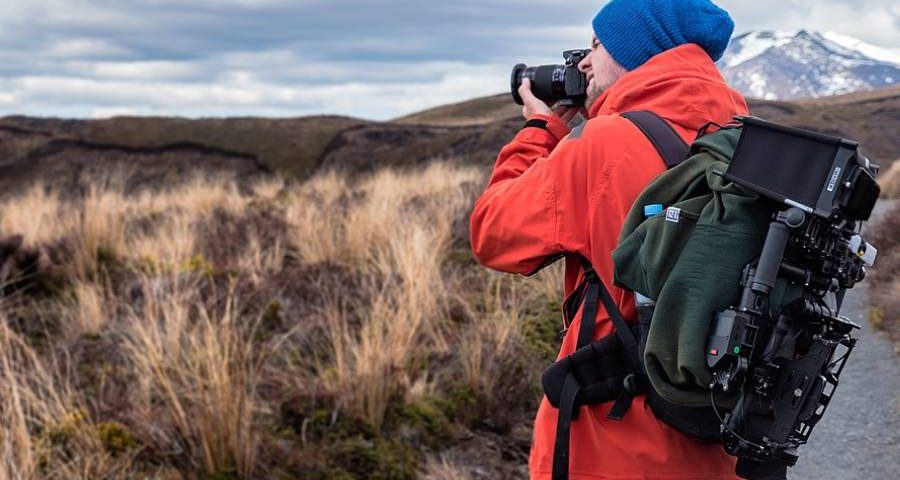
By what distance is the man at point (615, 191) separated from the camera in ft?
7.00

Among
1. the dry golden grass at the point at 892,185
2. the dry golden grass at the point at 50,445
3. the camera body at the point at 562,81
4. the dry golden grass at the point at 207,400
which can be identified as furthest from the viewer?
the dry golden grass at the point at 892,185

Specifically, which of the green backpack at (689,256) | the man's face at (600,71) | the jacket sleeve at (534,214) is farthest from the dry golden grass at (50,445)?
the green backpack at (689,256)

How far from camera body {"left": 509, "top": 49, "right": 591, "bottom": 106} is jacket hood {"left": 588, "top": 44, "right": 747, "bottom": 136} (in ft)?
1.05

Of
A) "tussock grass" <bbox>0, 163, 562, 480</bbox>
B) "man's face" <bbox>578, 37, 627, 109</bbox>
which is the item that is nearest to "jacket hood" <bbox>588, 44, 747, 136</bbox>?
"man's face" <bbox>578, 37, 627, 109</bbox>

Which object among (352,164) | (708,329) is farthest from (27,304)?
(352,164)

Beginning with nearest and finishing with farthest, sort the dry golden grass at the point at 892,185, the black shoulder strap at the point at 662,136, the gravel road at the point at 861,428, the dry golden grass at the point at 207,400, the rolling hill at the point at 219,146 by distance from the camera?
the black shoulder strap at the point at 662,136, the dry golden grass at the point at 207,400, the gravel road at the point at 861,428, the dry golden grass at the point at 892,185, the rolling hill at the point at 219,146

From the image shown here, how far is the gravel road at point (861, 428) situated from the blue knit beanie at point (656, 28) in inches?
112

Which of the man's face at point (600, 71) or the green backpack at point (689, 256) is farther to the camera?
the man's face at point (600, 71)

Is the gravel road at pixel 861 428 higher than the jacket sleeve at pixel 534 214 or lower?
lower

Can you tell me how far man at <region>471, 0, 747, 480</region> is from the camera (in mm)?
2135

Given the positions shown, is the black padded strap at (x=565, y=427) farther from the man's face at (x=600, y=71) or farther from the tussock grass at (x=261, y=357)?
the tussock grass at (x=261, y=357)

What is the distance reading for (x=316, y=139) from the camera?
29.4 m

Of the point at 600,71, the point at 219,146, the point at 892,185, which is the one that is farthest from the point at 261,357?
the point at 219,146

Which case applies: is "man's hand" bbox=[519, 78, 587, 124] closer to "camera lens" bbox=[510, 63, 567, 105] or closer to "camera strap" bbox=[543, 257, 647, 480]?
"camera lens" bbox=[510, 63, 567, 105]
